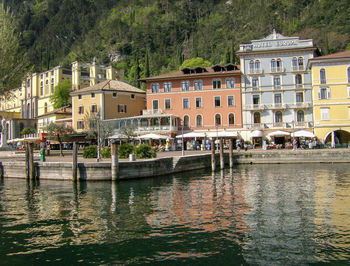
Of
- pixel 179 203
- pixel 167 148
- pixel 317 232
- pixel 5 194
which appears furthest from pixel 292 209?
pixel 167 148

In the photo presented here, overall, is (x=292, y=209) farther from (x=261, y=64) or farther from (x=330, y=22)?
(x=330, y=22)

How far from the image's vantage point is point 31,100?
101m

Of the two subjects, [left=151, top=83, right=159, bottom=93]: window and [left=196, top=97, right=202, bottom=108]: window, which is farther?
[left=151, top=83, right=159, bottom=93]: window

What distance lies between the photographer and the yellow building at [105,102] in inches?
2333

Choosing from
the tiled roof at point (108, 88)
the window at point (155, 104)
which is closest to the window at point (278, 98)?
the window at point (155, 104)

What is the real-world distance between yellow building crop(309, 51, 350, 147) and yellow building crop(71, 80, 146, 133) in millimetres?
30367

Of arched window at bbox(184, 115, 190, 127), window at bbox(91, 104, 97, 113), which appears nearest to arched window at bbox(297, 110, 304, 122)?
arched window at bbox(184, 115, 190, 127)

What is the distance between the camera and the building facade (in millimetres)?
51656

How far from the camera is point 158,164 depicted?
29344 millimetres

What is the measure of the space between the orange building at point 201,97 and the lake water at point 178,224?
3026 centimetres

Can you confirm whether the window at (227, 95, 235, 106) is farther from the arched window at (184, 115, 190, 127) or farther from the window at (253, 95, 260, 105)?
the arched window at (184, 115, 190, 127)

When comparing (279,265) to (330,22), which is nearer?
(279,265)

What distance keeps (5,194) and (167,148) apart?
27330mm

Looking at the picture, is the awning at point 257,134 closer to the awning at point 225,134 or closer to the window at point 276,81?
the awning at point 225,134
